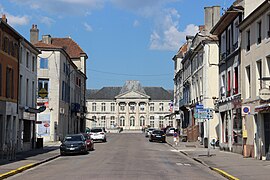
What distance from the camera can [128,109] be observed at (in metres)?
135

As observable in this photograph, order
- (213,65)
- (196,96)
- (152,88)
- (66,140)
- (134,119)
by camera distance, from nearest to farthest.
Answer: (66,140) → (213,65) → (196,96) → (134,119) → (152,88)

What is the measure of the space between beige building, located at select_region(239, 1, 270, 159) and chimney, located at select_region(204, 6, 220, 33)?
71.6 feet

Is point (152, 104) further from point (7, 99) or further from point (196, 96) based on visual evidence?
point (7, 99)

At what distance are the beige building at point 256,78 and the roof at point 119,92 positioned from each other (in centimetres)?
10819

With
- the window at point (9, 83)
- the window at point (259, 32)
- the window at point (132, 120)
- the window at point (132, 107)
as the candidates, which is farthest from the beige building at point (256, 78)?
the window at point (132, 107)

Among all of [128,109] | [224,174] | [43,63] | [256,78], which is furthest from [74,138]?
[128,109]

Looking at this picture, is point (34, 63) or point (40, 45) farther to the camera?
point (40, 45)

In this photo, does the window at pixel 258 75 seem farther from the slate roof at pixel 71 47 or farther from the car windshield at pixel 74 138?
the slate roof at pixel 71 47

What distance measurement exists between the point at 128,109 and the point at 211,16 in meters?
85.6

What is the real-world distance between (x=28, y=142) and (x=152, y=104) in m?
99.8

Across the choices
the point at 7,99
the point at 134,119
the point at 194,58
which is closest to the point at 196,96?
the point at 194,58

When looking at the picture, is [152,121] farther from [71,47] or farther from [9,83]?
[9,83]

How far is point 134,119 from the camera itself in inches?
5320

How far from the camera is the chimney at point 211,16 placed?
50750 mm
